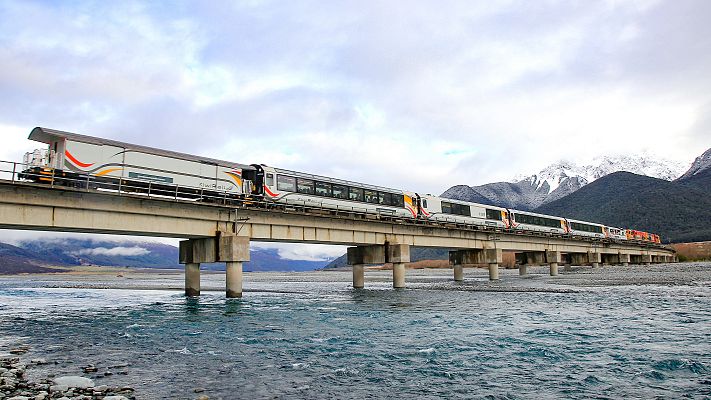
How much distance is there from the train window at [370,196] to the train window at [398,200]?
305cm

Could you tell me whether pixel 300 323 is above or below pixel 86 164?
below

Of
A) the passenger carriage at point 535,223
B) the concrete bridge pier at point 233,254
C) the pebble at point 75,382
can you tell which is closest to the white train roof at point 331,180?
the concrete bridge pier at point 233,254

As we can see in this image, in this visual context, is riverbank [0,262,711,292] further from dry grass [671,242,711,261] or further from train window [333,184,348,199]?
dry grass [671,242,711,261]

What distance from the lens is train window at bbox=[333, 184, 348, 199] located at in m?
44.8

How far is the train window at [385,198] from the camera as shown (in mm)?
50031

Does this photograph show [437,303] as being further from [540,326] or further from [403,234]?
[403,234]

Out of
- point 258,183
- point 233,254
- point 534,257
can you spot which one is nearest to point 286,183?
point 258,183

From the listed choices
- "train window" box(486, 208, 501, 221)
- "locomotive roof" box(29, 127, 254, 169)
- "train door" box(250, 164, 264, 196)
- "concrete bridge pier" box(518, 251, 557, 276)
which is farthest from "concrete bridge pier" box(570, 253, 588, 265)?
"locomotive roof" box(29, 127, 254, 169)

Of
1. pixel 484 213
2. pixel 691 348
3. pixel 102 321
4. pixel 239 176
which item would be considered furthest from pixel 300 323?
pixel 484 213

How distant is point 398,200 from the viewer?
52469 mm

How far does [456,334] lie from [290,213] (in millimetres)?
21778

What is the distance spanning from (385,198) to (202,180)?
21452 millimetres

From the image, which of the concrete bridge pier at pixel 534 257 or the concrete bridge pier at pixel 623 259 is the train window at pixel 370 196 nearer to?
the concrete bridge pier at pixel 534 257

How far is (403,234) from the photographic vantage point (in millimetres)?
50312
